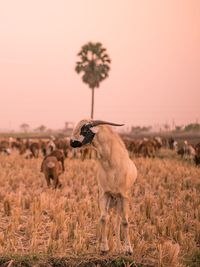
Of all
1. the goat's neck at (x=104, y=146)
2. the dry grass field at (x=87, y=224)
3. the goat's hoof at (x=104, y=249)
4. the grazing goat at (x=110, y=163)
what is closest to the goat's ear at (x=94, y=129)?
the grazing goat at (x=110, y=163)

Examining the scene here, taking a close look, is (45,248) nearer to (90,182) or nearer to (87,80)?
(90,182)

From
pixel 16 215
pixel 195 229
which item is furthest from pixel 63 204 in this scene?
pixel 195 229

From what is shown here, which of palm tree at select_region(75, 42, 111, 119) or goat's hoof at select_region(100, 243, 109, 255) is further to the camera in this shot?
palm tree at select_region(75, 42, 111, 119)

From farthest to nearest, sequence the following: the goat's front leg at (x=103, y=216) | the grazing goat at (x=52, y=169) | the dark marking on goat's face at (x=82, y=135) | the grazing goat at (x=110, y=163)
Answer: the grazing goat at (x=52, y=169)
the goat's front leg at (x=103, y=216)
the grazing goat at (x=110, y=163)
the dark marking on goat's face at (x=82, y=135)

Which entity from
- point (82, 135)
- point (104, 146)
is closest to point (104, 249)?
point (104, 146)

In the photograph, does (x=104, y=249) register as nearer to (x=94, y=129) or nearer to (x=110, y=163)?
(x=110, y=163)

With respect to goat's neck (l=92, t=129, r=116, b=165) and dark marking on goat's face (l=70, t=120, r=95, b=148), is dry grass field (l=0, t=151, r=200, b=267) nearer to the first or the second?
goat's neck (l=92, t=129, r=116, b=165)

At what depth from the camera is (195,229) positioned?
8.73 m

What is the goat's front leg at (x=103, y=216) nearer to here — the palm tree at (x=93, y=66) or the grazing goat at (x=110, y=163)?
the grazing goat at (x=110, y=163)

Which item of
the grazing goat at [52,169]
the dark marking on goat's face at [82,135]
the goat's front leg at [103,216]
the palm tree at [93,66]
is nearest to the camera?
the dark marking on goat's face at [82,135]

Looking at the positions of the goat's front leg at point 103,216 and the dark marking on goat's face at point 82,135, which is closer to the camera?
the dark marking on goat's face at point 82,135

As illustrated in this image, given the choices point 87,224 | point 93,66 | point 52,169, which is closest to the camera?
point 87,224

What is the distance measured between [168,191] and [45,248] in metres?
7.95

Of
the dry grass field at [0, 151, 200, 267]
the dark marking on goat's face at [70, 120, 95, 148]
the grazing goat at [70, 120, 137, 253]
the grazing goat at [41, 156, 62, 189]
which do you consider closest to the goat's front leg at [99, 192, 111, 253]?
the grazing goat at [70, 120, 137, 253]
